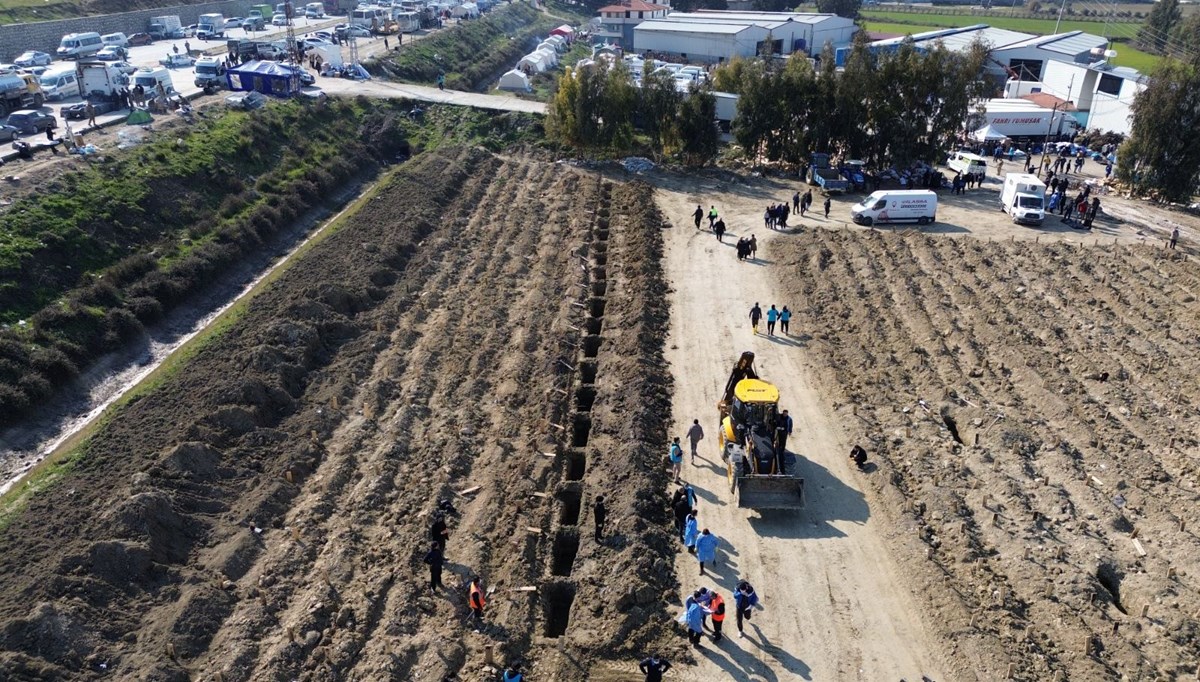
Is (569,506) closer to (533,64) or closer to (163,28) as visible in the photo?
(533,64)

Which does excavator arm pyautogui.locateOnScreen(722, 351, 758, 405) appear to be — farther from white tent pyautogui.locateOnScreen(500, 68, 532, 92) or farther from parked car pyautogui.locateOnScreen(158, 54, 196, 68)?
parked car pyautogui.locateOnScreen(158, 54, 196, 68)

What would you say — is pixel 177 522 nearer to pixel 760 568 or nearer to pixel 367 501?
pixel 367 501

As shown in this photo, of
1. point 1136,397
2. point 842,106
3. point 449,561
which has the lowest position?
point 449,561

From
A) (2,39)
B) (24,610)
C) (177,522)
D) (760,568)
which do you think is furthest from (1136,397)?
(2,39)

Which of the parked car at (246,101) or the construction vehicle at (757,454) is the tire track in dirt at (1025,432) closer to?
the construction vehicle at (757,454)

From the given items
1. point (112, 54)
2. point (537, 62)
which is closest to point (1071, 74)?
point (537, 62)

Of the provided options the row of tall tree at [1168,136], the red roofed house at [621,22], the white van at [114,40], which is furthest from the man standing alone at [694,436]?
the red roofed house at [621,22]
